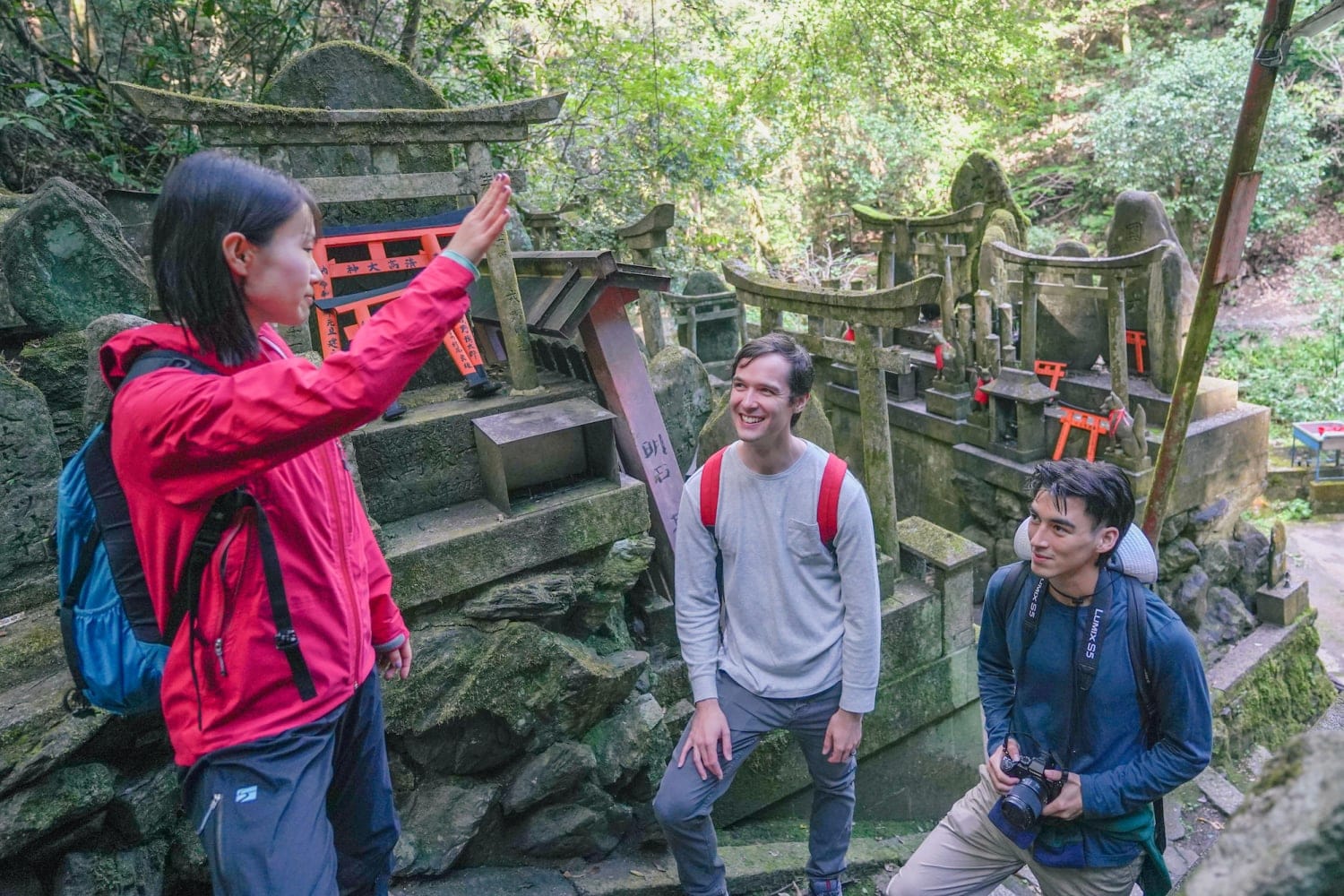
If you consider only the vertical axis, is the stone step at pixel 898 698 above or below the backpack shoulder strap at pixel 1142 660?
below

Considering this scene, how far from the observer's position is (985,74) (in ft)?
38.9

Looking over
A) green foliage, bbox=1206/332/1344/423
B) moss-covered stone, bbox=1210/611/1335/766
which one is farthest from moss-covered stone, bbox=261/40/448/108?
green foliage, bbox=1206/332/1344/423

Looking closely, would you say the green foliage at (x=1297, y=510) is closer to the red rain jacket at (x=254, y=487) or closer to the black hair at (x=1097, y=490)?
the black hair at (x=1097, y=490)

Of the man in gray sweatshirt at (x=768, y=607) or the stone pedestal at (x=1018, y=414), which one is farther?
the stone pedestal at (x=1018, y=414)

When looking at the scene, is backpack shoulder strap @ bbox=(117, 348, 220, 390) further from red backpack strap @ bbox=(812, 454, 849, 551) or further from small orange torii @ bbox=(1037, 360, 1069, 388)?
small orange torii @ bbox=(1037, 360, 1069, 388)

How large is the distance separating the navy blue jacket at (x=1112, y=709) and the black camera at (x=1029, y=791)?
70mm

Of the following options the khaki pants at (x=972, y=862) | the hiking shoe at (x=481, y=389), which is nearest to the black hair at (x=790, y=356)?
the khaki pants at (x=972, y=862)

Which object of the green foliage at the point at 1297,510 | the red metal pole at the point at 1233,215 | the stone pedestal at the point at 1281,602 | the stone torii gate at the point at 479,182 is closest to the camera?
the stone torii gate at the point at 479,182

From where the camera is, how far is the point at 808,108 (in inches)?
484

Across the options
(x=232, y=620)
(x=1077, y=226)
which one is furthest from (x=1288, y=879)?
(x=1077, y=226)

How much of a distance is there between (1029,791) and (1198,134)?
1479 centimetres

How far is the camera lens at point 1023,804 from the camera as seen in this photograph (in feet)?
7.26

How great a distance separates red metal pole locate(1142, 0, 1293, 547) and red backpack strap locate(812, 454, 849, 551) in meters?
3.01

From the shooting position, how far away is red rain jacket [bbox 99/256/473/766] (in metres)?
1.45
